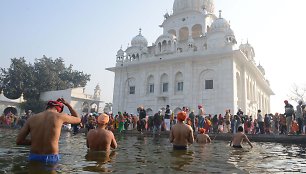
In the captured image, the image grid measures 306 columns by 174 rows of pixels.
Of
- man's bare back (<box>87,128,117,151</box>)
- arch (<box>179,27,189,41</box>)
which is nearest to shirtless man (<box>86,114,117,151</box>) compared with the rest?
man's bare back (<box>87,128,117,151</box>)

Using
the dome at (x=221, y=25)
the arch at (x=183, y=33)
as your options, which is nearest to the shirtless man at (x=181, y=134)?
the dome at (x=221, y=25)

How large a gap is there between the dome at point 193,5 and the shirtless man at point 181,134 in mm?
35794

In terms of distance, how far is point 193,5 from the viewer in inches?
1633

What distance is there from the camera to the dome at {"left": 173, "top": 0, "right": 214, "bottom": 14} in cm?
4144

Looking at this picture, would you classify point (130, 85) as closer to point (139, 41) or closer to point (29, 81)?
point (139, 41)

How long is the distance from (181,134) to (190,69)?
980 inches

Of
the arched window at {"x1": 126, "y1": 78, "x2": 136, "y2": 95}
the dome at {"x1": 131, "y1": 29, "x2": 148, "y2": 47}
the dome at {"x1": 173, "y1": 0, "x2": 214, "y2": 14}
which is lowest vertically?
the arched window at {"x1": 126, "y1": 78, "x2": 136, "y2": 95}

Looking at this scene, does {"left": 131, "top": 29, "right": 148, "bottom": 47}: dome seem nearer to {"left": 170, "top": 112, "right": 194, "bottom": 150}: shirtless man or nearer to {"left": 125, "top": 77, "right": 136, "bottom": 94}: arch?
{"left": 125, "top": 77, "right": 136, "bottom": 94}: arch

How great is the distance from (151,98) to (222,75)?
917 cm

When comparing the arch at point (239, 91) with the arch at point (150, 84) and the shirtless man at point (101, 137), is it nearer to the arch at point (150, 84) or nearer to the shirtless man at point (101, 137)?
the arch at point (150, 84)

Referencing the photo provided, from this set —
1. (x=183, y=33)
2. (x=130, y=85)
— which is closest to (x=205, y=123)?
(x=130, y=85)

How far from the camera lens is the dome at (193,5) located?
41438mm

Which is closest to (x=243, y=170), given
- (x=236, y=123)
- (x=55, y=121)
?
(x=55, y=121)

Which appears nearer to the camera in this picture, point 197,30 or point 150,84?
point 150,84
